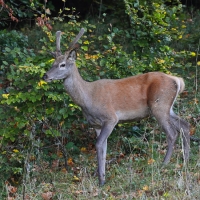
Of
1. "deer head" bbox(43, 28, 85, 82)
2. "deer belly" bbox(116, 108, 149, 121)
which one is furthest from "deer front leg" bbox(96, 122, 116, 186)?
"deer head" bbox(43, 28, 85, 82)

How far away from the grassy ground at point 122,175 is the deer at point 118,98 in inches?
12.0

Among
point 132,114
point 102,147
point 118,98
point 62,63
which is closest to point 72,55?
point 62,63

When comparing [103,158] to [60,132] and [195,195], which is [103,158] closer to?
[60,132]

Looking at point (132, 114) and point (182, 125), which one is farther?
point (182, 125)

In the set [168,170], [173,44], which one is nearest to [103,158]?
[168,170]

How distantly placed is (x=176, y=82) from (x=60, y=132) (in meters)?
1.92

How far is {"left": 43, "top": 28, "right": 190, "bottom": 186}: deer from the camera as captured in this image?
835 centimetres

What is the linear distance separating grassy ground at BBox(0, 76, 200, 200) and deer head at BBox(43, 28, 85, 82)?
128cm

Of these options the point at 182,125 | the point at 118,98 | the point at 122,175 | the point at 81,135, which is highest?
the point at 118,98

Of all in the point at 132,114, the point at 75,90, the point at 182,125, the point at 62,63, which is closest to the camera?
the point at 62,63

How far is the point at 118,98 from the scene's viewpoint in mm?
8695

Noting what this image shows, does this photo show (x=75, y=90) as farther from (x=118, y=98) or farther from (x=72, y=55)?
(x=118, y=98)

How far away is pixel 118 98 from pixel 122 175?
1.33 meters

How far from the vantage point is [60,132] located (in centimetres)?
925
